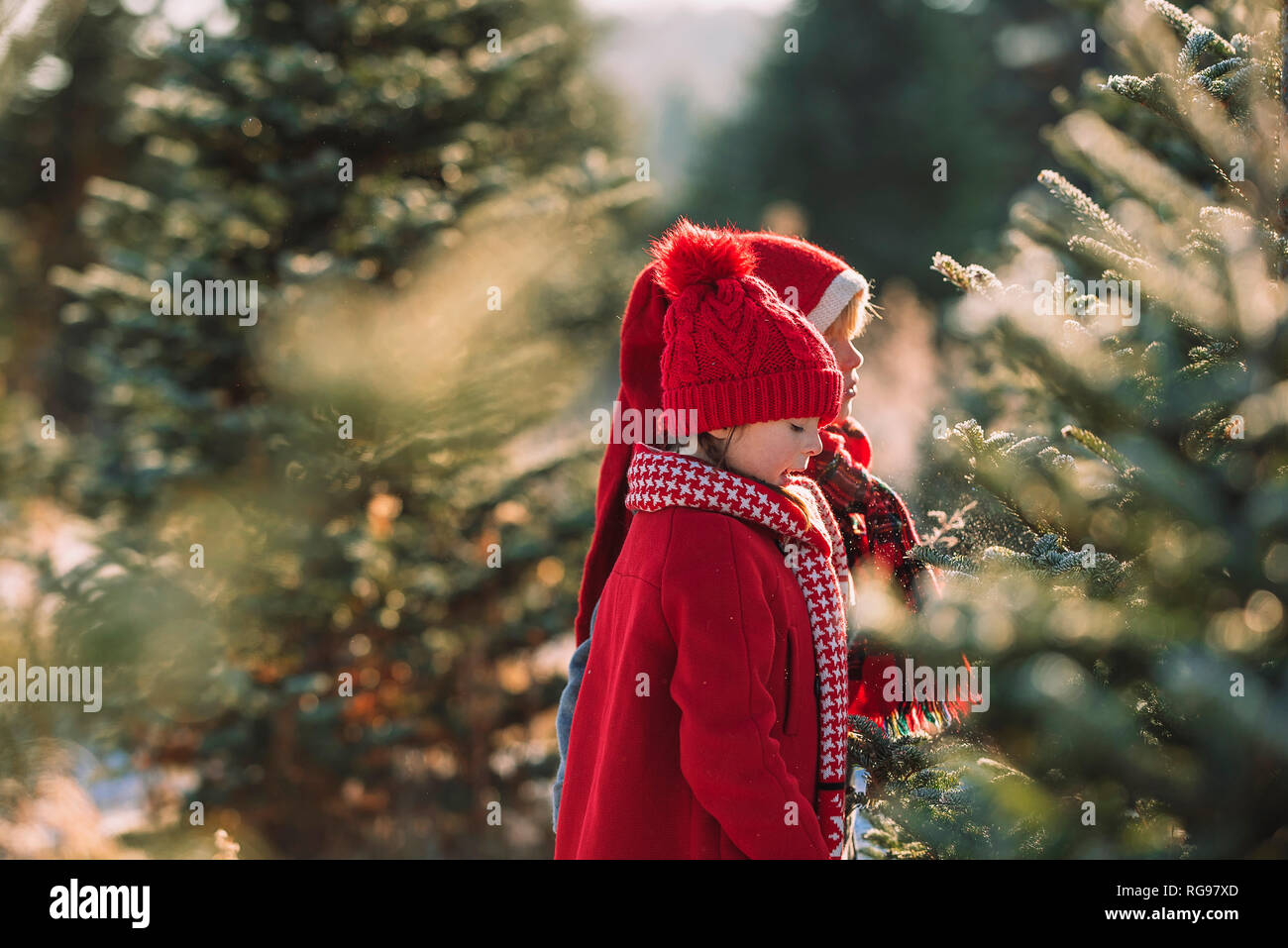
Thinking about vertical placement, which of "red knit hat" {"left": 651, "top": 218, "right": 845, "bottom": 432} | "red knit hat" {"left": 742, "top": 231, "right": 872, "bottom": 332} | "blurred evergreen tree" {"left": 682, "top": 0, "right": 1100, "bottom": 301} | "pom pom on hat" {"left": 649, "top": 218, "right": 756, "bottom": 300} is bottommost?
"red knit hat" {"left": 651, "top": 218, "right": 845, "bottom": 432}

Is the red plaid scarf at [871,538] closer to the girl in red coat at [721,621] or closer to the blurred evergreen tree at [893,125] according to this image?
the girl in red coat at [721,621]

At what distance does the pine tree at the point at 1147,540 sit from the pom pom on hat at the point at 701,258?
40 cm

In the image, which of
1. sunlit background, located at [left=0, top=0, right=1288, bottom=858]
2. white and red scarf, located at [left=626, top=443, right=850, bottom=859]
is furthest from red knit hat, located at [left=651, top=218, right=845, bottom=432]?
sunlit background, located at [left=0, top=0, right=1288, bottom=858]

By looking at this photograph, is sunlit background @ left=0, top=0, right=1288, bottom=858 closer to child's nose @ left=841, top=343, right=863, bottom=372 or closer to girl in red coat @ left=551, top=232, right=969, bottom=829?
girl in red coat @ left=551, top=232, right=969, bottom=829

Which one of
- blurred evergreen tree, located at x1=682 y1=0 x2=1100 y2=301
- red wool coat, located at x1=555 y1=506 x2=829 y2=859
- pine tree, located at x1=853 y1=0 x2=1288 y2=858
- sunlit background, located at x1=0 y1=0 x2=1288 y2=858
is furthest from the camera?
blurred evergreen tree, located at x1=682 y1=0 x2=1100 y2=301

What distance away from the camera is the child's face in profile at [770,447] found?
195cm

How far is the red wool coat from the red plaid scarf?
311 millimetres

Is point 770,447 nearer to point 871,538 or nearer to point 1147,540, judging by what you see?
point 871,538

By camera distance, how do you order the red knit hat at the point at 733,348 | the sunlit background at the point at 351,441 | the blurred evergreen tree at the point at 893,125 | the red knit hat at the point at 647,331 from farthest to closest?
1. the blurred evergreen tree at the point at 893,125
2. the sunlit background at the point at 351,441
3. the red knit hat at the point at 647,331
4. the red knit hat at the point at 733,348

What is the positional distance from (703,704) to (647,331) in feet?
2.66

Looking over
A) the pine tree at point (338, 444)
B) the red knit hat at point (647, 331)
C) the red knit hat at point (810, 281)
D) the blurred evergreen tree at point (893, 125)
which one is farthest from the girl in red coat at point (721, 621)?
the blurred evergreen tree at point (893, 125)

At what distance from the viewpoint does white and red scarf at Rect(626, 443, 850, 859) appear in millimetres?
1896
